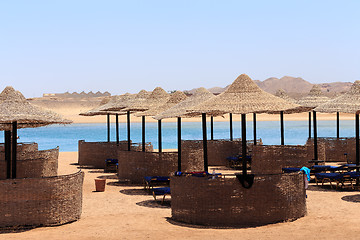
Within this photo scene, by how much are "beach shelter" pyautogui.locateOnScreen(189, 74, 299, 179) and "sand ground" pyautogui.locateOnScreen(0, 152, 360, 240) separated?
2.15m

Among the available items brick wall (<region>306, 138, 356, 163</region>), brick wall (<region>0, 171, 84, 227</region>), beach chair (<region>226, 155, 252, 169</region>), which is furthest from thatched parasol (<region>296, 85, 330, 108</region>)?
brick wall (<region>0, 171, 84, 227</region>)

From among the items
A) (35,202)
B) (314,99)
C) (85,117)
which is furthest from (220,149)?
(85,117)

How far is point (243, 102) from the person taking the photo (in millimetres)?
11461

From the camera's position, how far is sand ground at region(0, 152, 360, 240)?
9.30 metres

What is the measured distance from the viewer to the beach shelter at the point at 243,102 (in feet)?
36.8

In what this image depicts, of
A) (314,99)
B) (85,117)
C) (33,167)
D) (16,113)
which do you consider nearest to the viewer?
(16,113)

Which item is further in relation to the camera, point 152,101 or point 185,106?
point 152,101

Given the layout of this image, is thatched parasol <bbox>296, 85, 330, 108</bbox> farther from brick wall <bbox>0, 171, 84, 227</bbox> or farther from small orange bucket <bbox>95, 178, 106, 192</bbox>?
brick wall <bbox>0, 171, 84, 227</bbox>

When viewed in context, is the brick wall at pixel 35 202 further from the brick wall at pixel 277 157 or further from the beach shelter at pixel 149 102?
the beach shelter at pixel 149 102

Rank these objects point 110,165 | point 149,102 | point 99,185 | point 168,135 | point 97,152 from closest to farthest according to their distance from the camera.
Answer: point 99,185, point 149,102, point 110,165, point 97,152, point 168,135

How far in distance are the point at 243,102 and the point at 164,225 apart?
10.3 feet

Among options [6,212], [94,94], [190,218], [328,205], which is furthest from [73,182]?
[94,94]

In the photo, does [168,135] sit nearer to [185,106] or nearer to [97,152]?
[97,152]

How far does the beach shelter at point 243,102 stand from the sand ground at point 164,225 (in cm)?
215
